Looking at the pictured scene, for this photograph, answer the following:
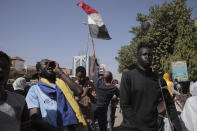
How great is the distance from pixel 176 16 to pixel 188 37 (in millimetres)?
3924

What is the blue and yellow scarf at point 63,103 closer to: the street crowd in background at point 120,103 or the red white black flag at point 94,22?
the street crowd in background at point 120,103

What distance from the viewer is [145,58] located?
2.27 meters

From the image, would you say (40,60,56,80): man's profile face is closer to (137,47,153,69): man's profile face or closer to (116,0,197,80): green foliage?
(137,47,153,69): man's profile face

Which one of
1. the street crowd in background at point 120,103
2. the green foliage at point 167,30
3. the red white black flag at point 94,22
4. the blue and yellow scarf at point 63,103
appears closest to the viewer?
the street crowd in background at point 120,103

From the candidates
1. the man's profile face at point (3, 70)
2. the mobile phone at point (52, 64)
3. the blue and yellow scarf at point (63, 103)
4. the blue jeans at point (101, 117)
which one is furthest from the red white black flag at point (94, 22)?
the man's profile face at point (3, 70)

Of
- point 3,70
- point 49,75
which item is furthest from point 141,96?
point 3,70

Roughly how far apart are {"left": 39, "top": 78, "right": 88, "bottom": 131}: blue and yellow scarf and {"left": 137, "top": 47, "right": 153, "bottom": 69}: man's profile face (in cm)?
112

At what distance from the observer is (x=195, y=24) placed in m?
18.3

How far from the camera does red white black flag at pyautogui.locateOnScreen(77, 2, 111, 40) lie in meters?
4.48

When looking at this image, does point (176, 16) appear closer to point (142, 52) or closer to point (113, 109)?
point (113, 109)

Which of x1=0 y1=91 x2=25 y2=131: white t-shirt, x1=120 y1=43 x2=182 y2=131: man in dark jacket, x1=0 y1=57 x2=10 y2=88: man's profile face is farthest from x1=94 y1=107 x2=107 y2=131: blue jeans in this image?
x1=0 y1=57 x2=10 y2=88: man's profile face

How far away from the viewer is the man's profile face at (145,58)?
2.26 meters

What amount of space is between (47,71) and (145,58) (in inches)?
54.3

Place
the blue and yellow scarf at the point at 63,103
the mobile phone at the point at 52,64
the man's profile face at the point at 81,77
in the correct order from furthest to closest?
the man's profile face at the point at 81,77, the mobile phone at the point at 52,64, the blue and yellow scarf at the point at 63,103
